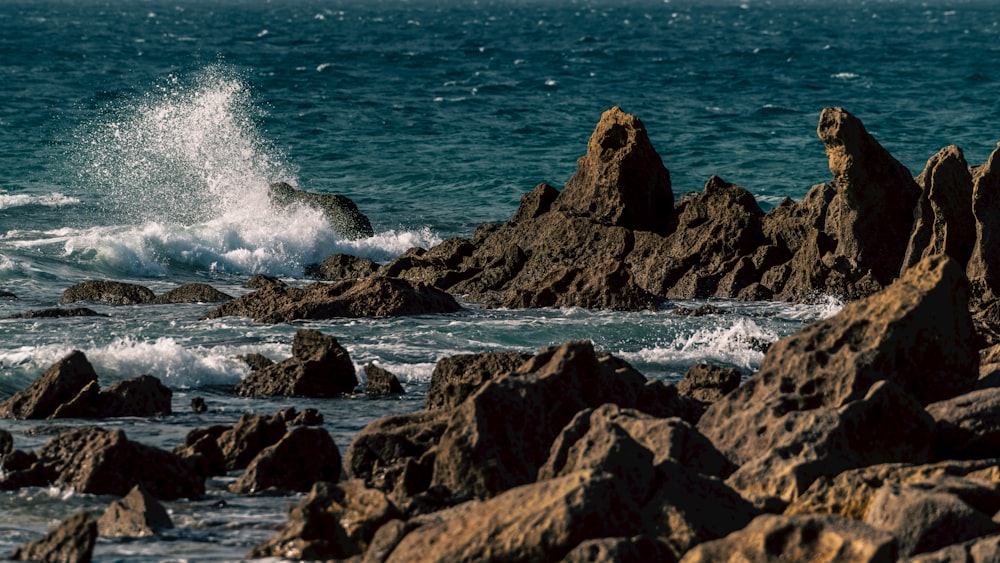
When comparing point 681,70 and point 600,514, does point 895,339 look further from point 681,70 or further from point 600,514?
point 681,70

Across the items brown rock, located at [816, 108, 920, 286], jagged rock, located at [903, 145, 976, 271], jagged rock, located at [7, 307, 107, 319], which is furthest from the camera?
brown rock, located at [816, 108, 920, 286]

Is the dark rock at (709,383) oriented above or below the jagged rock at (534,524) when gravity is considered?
below

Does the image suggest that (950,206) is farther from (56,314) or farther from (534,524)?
(534,524)

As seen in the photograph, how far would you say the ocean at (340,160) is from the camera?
1426 centimetres

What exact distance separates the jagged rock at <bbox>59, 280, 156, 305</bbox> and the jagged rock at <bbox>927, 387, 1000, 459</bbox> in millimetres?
11968

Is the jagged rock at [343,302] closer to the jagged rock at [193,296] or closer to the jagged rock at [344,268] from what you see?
the jagged rock at [193,296]

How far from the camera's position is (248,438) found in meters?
10.4

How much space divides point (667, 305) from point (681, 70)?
1657 inches

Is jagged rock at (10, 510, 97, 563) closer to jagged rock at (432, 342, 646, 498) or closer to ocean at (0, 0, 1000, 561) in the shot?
ocean at (0, 0, 1000, 561)

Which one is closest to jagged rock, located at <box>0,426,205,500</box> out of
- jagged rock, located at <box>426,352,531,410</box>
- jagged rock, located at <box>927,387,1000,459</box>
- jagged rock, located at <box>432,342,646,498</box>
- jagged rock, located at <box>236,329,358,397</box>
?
jagged rock, located at <box>432,342,646,498</box>

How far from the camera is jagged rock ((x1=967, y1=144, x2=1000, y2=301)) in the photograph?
16.9m

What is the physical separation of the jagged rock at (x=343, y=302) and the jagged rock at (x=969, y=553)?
10.8 meters

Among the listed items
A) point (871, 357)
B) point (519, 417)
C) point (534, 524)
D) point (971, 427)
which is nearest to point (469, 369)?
point (519, 417)

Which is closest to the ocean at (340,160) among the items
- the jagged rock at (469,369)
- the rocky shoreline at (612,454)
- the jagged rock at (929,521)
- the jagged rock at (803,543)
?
the rocky shoreline at (612,454)
